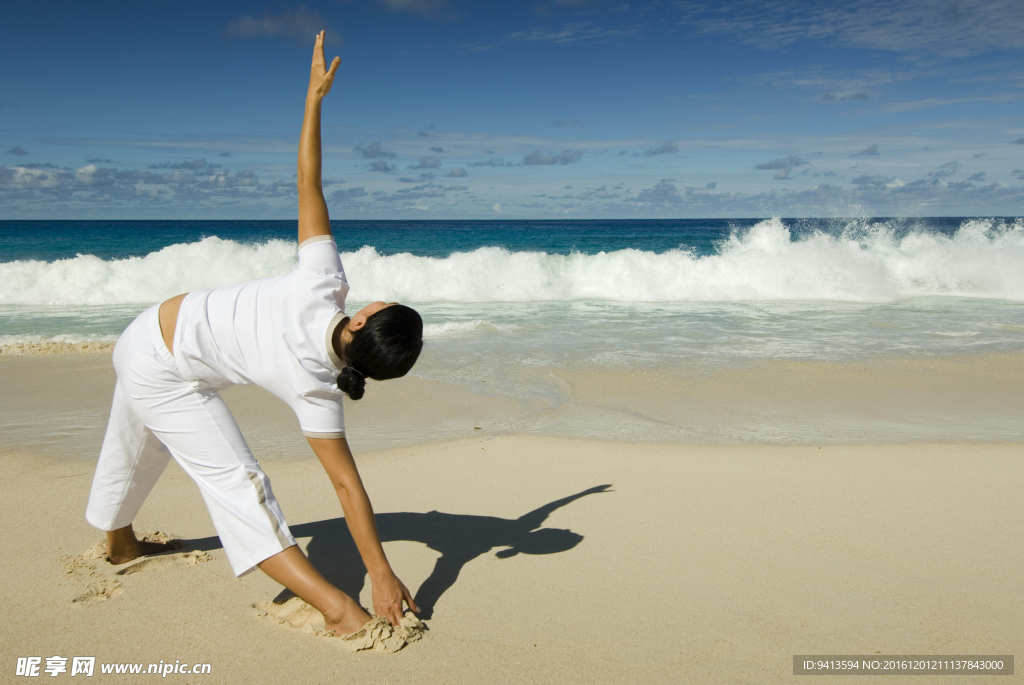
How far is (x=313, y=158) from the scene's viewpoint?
2.68 metres

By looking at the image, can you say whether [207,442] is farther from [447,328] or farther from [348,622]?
[447,328]

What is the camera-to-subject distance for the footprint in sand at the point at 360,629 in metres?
2.50

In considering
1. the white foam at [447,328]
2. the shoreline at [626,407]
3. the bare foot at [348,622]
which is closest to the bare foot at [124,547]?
the bare foot at [348,622]

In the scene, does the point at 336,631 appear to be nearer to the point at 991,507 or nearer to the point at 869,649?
the point at 869,649

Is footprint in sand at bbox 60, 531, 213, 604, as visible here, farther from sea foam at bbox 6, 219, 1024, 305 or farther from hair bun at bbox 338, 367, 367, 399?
sea foam at bbox 6, 219, 1024, 305

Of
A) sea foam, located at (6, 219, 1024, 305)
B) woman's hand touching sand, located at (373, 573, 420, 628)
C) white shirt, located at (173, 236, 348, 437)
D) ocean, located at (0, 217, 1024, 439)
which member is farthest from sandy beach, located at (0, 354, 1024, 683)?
sea foam, located at (6, 219, 1024, 305)

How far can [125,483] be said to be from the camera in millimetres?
2914

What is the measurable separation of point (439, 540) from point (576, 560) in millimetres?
708

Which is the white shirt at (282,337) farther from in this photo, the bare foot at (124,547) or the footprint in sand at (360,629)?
the bare foot at (124,547)

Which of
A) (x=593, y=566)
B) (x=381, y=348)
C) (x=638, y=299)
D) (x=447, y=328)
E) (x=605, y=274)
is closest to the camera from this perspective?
(x=381, y=348)

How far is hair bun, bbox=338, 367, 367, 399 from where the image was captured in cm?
218

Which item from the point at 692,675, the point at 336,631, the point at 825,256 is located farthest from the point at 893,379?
the point at 825,256

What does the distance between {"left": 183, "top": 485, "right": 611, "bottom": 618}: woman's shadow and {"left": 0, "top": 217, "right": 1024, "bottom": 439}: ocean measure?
6.49 ft

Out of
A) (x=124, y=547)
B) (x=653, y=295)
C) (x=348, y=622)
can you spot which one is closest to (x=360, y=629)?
(x=348, y=622)
